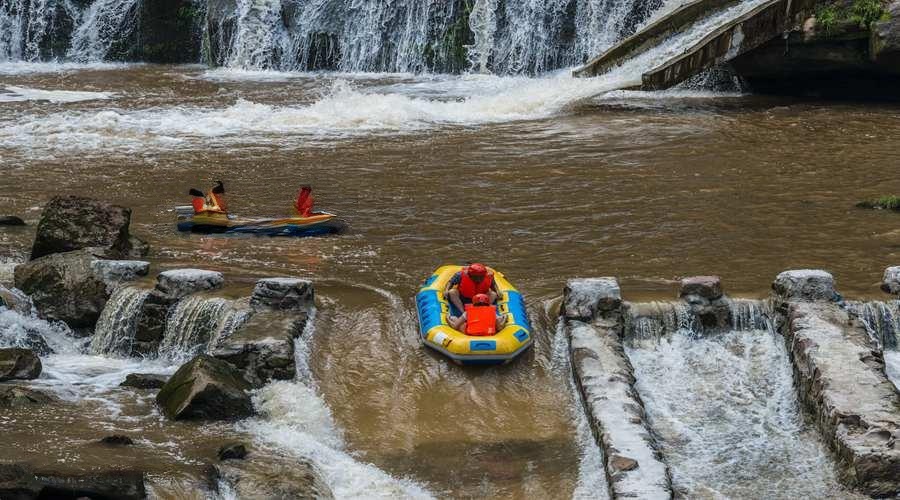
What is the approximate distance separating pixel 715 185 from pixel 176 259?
6.72 meters

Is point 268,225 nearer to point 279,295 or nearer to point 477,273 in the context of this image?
point 279,295

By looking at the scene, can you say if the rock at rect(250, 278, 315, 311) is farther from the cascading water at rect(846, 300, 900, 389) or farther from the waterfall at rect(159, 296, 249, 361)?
the cascading water at rect(846, 300, 900, 389)

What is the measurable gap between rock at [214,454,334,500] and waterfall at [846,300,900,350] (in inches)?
201

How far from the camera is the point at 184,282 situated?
11.8 m

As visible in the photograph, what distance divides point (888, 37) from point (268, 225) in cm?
1036

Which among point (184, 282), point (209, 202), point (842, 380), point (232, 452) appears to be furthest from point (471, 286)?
point (209, 202)

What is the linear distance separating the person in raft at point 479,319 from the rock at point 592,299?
64 centimetres

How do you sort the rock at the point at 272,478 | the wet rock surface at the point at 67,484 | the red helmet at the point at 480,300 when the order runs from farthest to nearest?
the red helmet at the point at 480,300
the rock at the point at 272,478
the wet rock surface at the point at 67,484

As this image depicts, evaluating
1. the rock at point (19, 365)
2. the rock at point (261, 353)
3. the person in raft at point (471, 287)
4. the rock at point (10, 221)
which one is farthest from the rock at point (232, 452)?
the rock at point (10, 221)

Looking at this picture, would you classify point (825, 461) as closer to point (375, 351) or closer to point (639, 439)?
point (639, 439)

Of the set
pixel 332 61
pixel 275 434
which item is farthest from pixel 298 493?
pixel 332 61

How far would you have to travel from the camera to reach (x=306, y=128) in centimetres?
2022

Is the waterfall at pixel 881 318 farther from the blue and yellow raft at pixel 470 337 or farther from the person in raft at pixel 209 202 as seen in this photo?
the person in raft at pixel 209 202

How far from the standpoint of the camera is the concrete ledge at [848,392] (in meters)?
9.15
